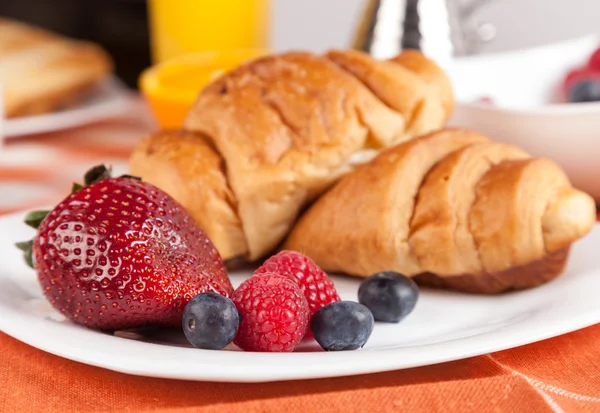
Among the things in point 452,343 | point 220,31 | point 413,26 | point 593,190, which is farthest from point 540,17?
point 452,343

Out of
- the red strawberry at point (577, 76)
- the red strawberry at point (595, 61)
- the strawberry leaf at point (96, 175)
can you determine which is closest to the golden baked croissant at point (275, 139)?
the strawberry leaf at point (96, 175)

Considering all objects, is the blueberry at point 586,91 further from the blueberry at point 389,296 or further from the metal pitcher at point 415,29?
the blueberry at point 389,296

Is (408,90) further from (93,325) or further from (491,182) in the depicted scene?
(93,325)

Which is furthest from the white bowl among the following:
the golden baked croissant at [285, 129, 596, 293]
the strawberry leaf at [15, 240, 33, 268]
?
the strawberry leaf at [15, 240, 33, 268]

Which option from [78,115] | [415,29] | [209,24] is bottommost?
[78,115]

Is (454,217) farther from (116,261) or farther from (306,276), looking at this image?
(116,261)

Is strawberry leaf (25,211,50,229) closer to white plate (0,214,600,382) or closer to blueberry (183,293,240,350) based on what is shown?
white plate (0,214,600,382)

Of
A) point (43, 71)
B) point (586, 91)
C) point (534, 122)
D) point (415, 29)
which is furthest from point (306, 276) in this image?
point (43, 71)
